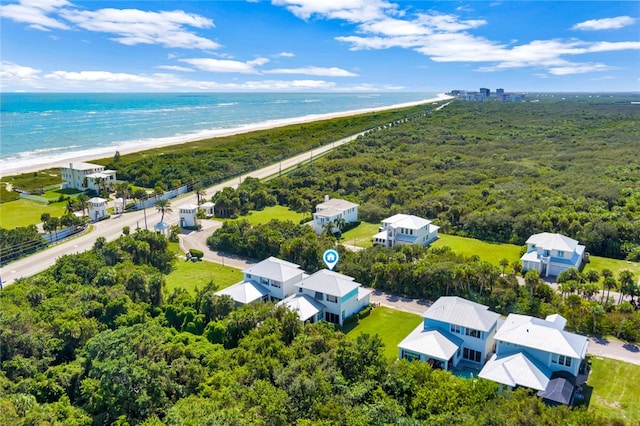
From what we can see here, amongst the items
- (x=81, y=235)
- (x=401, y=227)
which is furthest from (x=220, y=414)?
(x=81, y=235)

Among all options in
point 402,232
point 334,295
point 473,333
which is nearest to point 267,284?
point 334,295

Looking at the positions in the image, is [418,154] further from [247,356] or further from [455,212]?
[247,356]

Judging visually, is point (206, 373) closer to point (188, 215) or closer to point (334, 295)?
point (334, 295)

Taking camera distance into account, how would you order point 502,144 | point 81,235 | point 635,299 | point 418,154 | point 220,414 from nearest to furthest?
point 220,414 → point 635,299 → point 81,235 → point 418,154 → point 502,144

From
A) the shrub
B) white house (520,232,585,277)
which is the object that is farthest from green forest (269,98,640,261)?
the shrub

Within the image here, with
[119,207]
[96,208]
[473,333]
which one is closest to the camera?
[473,333]
